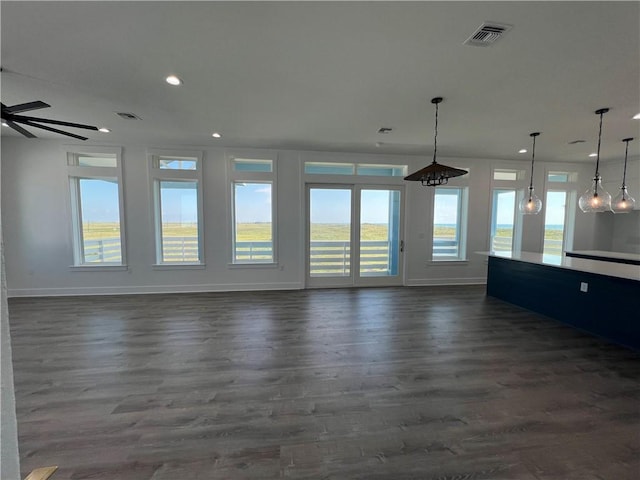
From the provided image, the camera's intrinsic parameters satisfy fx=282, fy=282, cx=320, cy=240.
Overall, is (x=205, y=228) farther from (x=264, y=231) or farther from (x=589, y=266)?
(x=589, y=266)

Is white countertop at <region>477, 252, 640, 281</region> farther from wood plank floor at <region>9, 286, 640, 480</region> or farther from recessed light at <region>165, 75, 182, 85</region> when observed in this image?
recessed light at <region>165, 75, 182, 85</region>

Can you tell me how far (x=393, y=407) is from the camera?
2207 mm

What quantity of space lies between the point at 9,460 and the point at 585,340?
4885 mm

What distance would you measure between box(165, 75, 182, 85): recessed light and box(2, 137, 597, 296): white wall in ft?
8.62

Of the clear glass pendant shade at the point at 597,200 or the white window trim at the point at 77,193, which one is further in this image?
the white window trim at the point at 77,193

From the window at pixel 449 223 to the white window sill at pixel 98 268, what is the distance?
248 inches

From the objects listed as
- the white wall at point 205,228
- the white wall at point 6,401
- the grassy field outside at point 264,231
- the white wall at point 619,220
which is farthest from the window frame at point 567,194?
the white wall at point 6,401

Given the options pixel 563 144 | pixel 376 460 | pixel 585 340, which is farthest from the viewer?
pixel 563 144

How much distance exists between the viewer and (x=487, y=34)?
2.04m

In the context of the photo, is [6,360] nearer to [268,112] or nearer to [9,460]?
[9,460]

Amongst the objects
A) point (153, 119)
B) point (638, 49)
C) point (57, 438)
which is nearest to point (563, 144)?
point (638, 49)

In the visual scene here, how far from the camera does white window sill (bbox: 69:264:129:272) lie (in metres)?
5.14

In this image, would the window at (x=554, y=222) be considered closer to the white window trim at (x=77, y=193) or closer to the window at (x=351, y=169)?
the window at (x=351, y=169)

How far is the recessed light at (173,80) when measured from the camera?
2672mm
